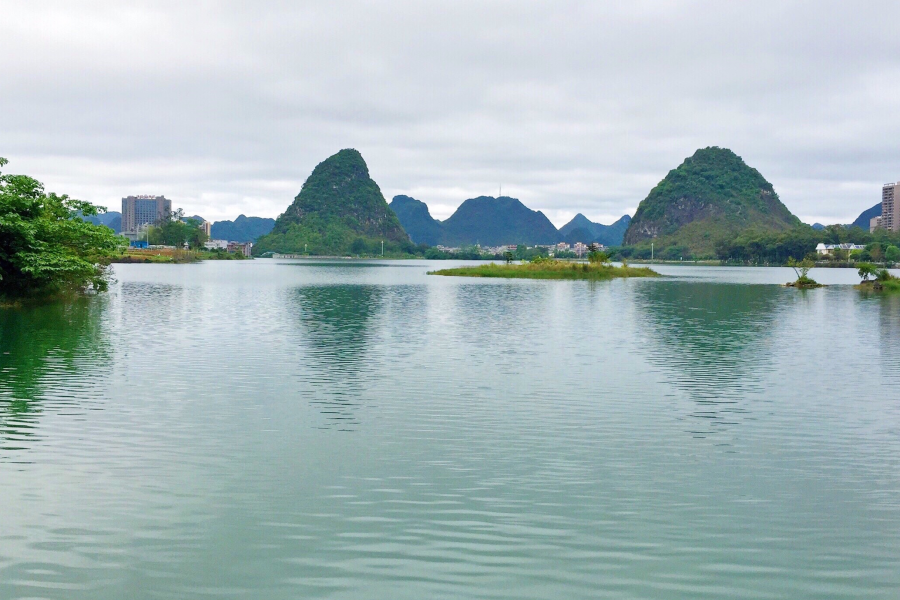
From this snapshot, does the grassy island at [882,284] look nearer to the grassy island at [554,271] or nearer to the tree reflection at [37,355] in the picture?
the grassy island at [554,271]

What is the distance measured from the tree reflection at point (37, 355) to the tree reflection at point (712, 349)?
628 inches

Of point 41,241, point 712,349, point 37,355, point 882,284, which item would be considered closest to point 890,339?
point 712,349

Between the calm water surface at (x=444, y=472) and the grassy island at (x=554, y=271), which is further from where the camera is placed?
the grassy island at (x=554, y=271)

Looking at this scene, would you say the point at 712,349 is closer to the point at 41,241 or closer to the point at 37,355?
the point at 37,355

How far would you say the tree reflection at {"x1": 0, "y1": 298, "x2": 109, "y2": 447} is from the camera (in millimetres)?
18672

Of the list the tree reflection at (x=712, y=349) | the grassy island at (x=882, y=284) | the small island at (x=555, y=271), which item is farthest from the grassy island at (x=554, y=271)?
the tree reflection at (x=712, y=349)

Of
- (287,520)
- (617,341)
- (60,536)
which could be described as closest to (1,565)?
(60,536)

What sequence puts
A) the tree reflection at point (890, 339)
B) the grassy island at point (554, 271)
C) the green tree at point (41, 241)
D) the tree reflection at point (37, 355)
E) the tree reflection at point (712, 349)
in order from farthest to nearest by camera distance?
the grassy island at point (554, 271)
the green tree at point (41, 241)
the tree reflection at point (890, 339)
the tree reflection at point (712, 349)
the tree reflection at point (37, 355)

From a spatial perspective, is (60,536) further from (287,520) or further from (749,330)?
(749,330)

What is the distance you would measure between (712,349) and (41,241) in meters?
35.8

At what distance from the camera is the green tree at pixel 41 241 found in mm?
42719

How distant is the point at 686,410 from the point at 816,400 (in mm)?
4498

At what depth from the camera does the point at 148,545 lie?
34.4 ft

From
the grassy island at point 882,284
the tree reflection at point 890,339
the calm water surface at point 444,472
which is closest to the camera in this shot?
the calm water surface at point 444,472
